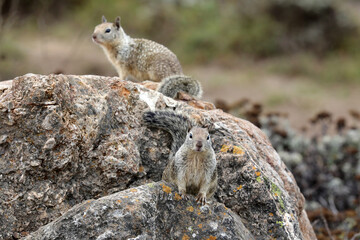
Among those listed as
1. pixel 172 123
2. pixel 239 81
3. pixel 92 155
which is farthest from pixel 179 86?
pixel 239 81

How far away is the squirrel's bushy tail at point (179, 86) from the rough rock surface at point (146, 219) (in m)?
1.67

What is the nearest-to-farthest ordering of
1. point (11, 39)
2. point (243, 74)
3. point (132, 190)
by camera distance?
point (132, 190), point (11, 39), point (243, 74)

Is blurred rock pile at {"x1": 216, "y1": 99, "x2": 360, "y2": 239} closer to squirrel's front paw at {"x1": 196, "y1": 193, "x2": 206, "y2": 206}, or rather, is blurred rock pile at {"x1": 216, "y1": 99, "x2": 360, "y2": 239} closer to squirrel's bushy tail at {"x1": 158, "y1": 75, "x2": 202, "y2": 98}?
squirrel's bushy tail at {"x1": 158, "y1": 75, "x2": 202, "y2": 98}

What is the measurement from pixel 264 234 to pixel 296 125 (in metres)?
8.36

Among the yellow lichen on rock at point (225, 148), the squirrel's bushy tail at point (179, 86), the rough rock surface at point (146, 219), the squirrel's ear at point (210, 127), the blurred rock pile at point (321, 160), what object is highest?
the squirrel's bushy tail at point (179, 86)

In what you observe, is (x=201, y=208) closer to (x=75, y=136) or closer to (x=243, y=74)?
(x=75, y=136)

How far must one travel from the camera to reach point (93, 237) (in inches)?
108

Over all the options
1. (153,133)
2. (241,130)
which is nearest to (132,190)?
(153,133)

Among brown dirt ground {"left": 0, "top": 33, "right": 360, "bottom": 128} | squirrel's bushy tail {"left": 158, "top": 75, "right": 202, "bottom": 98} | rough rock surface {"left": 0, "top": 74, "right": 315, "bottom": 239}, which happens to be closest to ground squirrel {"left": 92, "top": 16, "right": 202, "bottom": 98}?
squirrel's bushy tail {"left": 158, "top": 75, "right": 202, "bottom": 98}

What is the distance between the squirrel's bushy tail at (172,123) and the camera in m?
3.66

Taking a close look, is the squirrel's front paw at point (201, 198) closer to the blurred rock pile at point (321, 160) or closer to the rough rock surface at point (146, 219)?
the rough rock surface at point (146, 219)

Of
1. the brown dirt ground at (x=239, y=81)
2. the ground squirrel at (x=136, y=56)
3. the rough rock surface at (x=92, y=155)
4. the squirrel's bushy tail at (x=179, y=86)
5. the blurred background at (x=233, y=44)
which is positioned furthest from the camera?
the blurred background at (x=233, y=44)

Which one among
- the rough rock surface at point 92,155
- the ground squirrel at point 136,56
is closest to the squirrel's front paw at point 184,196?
the rough rock surface at point 92,155

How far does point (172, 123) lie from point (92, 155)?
2.04ft
